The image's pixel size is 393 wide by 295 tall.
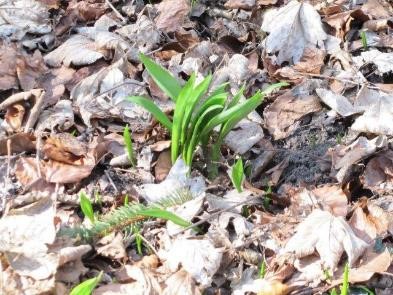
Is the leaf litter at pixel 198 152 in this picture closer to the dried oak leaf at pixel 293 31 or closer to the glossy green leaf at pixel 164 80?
the dried oak leaf at pixel 293 31

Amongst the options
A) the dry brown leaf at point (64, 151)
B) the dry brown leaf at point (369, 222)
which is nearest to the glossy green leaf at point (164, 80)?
the dry brown leaf at point (64, 151)

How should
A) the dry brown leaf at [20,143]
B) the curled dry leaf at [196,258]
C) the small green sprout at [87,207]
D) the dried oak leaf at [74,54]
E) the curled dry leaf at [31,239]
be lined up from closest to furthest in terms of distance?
the curled dry leaf at [31,239] < the curled dry leaf at [196,258] < the small green sprout at [87,207] < the dry brown leaf at [20,143] < the dried oak leaf at [74,54]

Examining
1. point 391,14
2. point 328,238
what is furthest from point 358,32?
point 328,238

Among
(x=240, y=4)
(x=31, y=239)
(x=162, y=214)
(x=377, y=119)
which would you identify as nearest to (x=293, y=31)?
(x=240, y=4)

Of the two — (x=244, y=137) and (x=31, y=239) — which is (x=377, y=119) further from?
(x=31, y=239)

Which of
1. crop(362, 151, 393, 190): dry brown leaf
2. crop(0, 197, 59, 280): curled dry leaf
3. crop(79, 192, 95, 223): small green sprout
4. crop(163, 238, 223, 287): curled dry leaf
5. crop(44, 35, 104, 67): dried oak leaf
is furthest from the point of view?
crop(44, 35, 104, 67): dried oak leaf

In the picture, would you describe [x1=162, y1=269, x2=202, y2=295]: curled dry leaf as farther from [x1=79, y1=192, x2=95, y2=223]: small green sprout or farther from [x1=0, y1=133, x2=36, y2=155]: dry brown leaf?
[x1=0, y1=133, x2=36, y2=155]: dry brown leaf

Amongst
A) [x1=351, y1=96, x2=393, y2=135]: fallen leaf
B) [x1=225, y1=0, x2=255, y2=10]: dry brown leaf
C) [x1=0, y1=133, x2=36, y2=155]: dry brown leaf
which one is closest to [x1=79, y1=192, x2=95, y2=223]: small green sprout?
[x1=0, y1=133, x2=36, y2=155]: dry brown leaf
